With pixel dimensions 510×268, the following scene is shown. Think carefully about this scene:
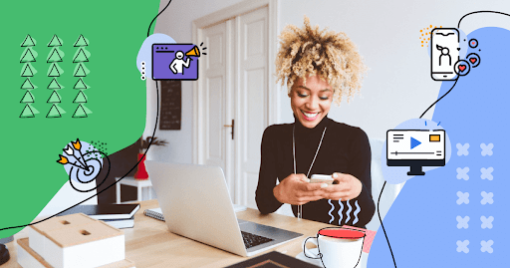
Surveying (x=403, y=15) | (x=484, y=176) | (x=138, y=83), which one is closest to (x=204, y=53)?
(x=403, y=15)

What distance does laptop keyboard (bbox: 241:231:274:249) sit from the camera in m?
0.86

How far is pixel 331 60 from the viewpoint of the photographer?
166cm

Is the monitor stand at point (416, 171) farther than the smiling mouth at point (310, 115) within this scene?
No

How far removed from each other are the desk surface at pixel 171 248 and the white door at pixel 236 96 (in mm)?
1280

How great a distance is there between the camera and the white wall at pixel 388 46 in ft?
4.69

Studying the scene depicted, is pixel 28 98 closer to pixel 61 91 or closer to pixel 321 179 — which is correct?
pixel 61 91

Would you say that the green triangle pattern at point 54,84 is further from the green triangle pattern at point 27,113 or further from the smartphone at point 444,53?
the smartphone at point 444,53

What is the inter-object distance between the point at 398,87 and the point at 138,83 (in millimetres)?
1155

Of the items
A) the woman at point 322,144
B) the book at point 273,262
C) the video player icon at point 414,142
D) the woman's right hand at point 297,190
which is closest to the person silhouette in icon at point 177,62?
the woman at point 322,144

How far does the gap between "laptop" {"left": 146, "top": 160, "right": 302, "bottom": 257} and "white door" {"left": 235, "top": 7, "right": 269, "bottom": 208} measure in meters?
1.35

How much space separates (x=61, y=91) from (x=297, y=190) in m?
1.24

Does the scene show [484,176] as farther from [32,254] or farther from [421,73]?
[32,254]

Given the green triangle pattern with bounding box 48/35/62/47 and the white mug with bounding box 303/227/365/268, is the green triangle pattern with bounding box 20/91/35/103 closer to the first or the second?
the green triangle pattern with bounding box 48/35/62/47

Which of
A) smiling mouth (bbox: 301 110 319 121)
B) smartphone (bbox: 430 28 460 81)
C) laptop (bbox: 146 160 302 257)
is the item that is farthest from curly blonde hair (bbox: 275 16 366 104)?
Answer: laptop (bbox: 146 160 302 257)
